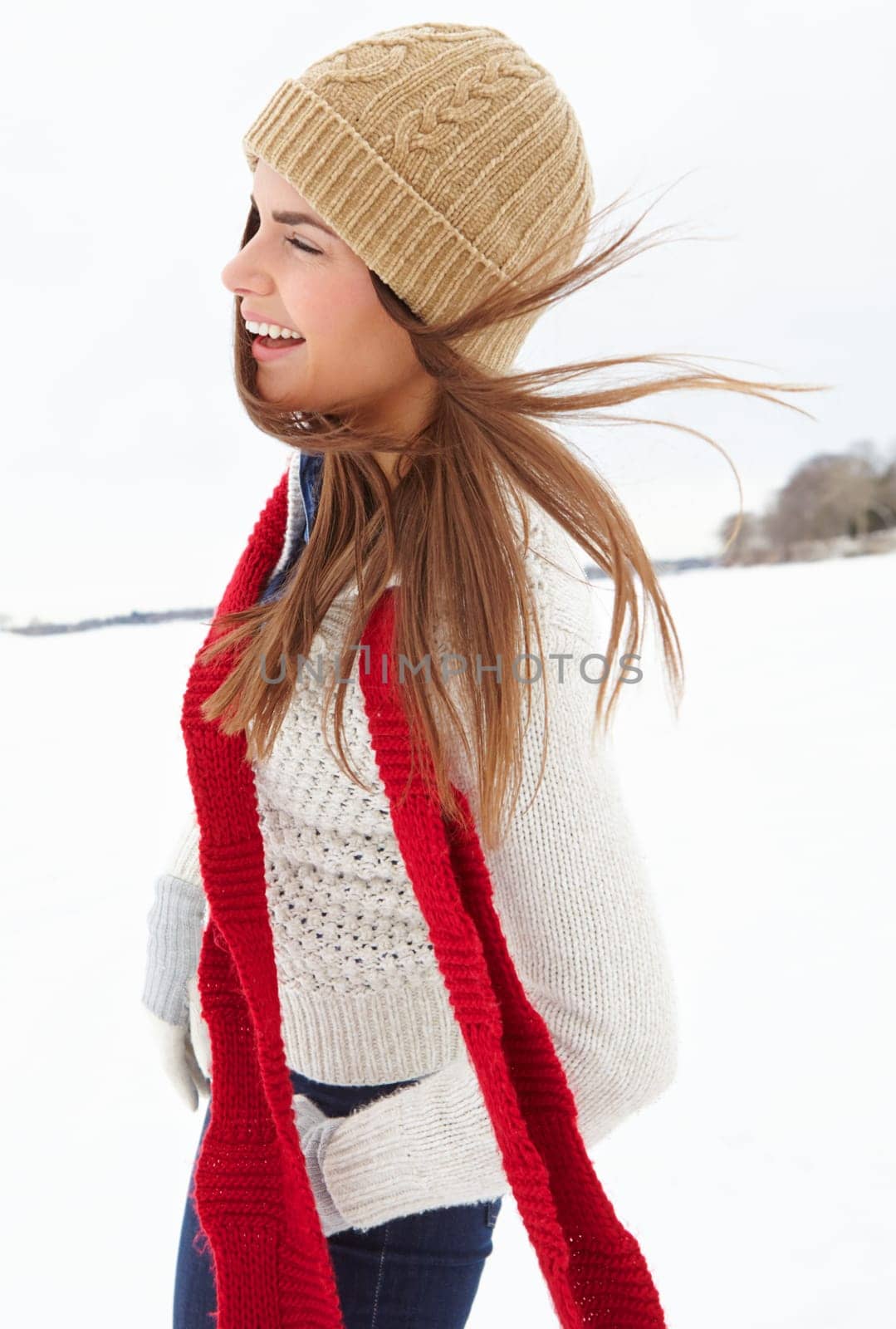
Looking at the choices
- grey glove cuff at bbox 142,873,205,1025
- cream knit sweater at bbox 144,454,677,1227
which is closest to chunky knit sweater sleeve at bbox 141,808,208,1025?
grey glove cuff at bbox 142,873,205,1025

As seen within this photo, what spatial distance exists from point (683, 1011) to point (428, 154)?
66.5 inches

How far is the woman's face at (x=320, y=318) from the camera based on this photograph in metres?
0.72

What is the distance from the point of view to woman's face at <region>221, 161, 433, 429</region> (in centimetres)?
72

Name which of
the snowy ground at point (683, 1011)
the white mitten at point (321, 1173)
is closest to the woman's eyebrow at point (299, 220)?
the snowy ground at point (683, 1011)

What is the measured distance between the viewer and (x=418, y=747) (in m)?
0.63

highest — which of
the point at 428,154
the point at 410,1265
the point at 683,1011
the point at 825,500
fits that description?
the point at 825,500

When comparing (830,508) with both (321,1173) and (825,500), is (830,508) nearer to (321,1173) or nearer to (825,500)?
(825,500)

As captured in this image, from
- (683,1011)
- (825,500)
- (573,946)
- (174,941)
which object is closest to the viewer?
(573,946)

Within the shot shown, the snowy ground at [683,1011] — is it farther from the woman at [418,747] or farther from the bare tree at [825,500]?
the bare tree at [825,500]

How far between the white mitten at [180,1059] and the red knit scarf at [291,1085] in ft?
0.58

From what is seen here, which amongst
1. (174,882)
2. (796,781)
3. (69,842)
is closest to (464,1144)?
(174,882)

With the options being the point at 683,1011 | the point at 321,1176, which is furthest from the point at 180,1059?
the point at 683,1011

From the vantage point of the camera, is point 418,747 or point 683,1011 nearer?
point 418,747

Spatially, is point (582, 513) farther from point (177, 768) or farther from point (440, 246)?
point (177, 768)
